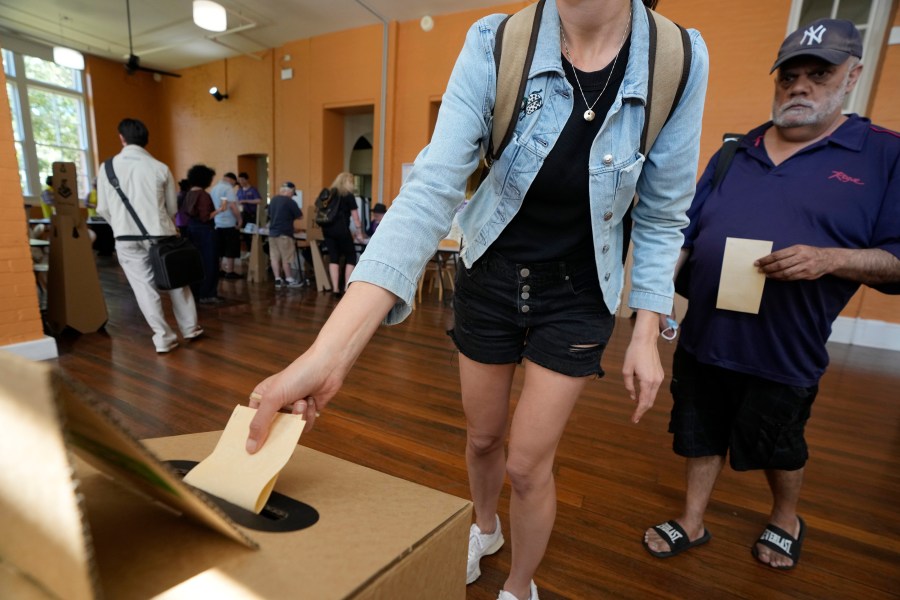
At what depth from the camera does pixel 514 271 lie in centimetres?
105

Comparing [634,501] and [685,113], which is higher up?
[685,113]

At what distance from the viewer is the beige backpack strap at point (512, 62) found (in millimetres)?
872

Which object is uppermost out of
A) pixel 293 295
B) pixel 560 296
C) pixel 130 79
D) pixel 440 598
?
pixel 130 79

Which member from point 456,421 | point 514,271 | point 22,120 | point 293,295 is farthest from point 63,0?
point 514,271

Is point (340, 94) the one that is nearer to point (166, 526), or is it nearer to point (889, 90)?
point (889, 90)

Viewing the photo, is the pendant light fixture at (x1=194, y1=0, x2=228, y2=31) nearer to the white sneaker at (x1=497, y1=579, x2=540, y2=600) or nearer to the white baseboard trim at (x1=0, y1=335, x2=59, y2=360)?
the white baseboard trim at (x1=0, y1=335, x2=59, y2=360)

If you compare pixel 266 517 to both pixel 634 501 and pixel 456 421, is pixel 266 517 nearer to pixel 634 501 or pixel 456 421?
pixel 634 501

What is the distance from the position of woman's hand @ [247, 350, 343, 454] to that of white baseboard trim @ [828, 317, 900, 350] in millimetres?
6074

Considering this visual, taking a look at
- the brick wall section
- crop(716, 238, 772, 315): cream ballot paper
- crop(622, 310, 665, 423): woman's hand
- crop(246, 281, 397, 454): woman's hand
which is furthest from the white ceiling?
crop(246, 281, 397, 454): woman's hand

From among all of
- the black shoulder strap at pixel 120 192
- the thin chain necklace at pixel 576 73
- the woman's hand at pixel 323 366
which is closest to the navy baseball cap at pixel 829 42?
the thin chain necklace at pixel 576 73

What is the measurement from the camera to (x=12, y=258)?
9.33 feet

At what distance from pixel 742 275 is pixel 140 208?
3.74 metres

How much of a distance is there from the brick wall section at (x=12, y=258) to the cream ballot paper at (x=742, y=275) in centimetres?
384

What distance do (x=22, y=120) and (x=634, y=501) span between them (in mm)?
12969
